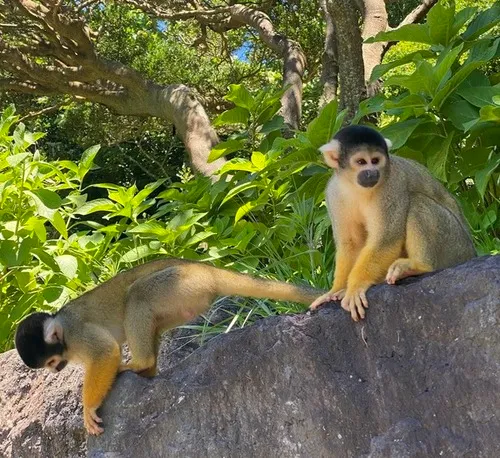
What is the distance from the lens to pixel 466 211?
4805 mm

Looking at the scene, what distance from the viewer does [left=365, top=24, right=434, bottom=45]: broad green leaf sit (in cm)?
497

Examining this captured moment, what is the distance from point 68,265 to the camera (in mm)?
4816

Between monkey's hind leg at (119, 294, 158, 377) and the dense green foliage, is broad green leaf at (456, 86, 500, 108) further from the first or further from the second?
monkey's hind leg at (119, 294, 158, 377)


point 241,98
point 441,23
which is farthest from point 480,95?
point 241,98

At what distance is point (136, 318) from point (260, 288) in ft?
1.98

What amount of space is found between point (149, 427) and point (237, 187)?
236 cm

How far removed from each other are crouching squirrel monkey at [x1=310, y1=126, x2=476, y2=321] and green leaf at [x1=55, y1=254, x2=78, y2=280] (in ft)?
6.93

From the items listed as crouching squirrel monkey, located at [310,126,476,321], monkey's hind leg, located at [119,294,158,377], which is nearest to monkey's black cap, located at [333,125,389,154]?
crouching squirrel monkey, located at [310,126,476,321]

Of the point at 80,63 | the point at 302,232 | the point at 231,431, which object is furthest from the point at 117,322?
the point at 80,63

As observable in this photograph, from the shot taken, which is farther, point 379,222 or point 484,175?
point 484,175

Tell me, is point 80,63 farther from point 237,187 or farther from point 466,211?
point 466,211

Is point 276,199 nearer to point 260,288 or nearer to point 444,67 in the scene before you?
point 444,67

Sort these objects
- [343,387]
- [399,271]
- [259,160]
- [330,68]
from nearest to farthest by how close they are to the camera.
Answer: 1. [343,387]
2. [399,271]
3. [259,160]
4. [330,68]

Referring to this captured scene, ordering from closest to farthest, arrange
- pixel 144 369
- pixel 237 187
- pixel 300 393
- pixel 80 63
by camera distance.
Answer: pixel 300 393
pixel 144 369
pixel 237 187
pixel 80 63
